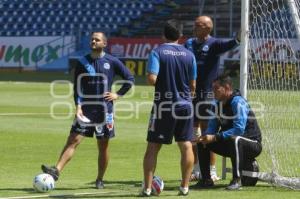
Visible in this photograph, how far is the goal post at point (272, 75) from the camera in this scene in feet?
38.1

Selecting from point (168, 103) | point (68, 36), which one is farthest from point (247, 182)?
point (68, 36)

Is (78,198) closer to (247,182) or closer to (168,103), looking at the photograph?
(168,103)

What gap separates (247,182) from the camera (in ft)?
37.1

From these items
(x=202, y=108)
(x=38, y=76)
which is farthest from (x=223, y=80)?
(x=38, y=76)

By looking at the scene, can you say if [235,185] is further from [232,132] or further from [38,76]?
[38,76]

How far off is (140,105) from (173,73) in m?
15.2

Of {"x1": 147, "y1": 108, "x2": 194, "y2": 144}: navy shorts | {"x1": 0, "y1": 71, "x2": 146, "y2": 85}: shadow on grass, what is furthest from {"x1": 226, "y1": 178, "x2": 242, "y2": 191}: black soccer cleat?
{"x1": 0, "y1": 71, "x2": 146, "y2": 85}: shadow on grass

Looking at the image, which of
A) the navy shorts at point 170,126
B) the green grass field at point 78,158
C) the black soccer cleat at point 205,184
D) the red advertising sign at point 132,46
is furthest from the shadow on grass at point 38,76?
the navy shorts at point 170,126

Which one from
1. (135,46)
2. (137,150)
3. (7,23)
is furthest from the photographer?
(7,23)

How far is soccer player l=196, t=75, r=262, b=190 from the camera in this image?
35.7 ft

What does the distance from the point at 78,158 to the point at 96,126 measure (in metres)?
3.26

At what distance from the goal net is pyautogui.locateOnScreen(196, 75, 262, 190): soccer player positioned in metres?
0.56

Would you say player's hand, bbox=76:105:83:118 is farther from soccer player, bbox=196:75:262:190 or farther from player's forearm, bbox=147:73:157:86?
soccer player, bbox=196:75:262:190

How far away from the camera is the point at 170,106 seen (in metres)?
10.1
